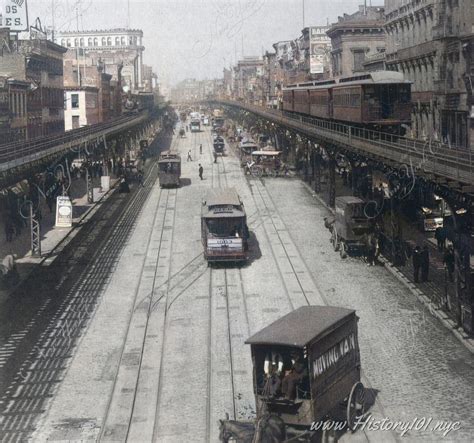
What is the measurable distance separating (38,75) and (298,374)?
71.9 m

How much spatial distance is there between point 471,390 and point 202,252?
20.3 meters

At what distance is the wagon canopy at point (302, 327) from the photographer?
15586mm

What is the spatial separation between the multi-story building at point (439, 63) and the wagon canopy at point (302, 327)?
34.3 meters

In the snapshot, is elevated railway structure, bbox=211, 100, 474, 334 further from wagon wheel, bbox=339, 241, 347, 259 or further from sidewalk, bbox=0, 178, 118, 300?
sidewalk, bbox=0, 178, 118, 300

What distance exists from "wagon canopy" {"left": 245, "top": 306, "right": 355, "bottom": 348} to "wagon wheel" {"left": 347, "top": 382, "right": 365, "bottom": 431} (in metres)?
1.62

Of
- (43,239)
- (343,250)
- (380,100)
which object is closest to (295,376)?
(343,250)

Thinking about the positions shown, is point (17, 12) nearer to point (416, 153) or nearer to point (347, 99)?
point (347, 99)

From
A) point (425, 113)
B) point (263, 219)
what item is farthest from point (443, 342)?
point (425, 113)

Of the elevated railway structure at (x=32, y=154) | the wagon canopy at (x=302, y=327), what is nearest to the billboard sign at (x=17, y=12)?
the elevated railway structure at (x=32, y=154)

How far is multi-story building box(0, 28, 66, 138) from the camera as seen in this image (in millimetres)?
74312

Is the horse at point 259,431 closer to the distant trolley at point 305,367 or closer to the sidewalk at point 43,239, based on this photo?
the distant trolley at point 305,367

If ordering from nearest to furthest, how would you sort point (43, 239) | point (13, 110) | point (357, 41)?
1. point (43, 239)
2. point (13, 110)
3. point (357, 41)

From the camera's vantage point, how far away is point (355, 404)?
683 inches

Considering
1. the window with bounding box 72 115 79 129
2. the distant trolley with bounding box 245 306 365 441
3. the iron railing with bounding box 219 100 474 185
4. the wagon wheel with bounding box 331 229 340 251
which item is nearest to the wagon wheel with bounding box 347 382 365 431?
the distant trolley with bounding box 245 306 365 441
